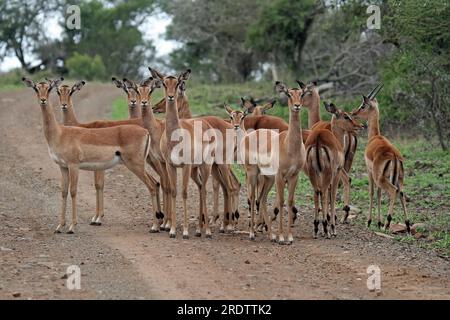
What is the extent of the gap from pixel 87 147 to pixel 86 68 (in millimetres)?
32123

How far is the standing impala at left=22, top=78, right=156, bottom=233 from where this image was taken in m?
10.4

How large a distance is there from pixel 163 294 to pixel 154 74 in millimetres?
4240

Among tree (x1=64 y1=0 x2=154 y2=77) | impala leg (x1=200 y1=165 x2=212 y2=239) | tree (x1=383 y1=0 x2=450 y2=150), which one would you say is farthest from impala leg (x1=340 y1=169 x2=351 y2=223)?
tree (x1=64 y1=0 x2=154 y2=77)

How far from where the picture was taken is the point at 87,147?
10.4m

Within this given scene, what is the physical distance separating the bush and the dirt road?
29.0 m

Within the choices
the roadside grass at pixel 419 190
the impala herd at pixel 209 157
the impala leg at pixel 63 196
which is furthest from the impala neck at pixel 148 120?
the roadside grass at pixel 419 190

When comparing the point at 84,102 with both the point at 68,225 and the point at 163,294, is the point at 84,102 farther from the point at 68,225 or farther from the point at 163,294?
the point at 163,294

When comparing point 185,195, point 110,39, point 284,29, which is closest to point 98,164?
point 185,195

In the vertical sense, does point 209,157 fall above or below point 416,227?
above

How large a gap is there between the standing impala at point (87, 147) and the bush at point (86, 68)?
1220 inches

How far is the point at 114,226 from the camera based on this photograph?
10.7 meters

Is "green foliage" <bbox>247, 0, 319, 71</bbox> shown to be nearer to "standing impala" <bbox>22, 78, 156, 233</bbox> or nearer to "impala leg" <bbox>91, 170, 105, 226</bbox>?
"impala leg" <bbox>91, 170, 105, 226</bbox>

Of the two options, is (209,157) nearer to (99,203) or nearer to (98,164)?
(98,164)
